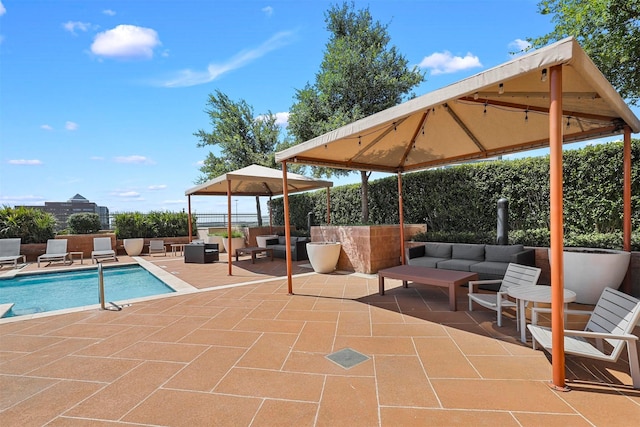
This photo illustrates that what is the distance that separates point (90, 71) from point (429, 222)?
32.1 feet

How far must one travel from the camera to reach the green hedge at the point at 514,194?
5.45 metres

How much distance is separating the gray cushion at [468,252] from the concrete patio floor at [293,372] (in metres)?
1.86

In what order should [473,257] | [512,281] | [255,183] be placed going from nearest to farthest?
[512,281]
[473,257]
[255,183]

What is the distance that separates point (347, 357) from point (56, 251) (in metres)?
11.9

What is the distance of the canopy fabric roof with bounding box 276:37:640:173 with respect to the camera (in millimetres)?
2463

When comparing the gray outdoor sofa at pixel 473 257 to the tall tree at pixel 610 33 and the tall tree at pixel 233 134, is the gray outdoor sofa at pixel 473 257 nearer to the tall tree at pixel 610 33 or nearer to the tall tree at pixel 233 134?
the tall tree at pixel 610 33

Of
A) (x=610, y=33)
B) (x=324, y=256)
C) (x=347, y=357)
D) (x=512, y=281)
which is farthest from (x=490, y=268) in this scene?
(x=610, y=33)

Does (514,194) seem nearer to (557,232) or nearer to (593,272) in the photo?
(593,272)

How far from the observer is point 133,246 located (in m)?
11.8

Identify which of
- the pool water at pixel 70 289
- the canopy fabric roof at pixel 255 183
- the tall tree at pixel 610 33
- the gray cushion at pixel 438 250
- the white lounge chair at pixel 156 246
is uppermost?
the tall tree at pixel 610 33

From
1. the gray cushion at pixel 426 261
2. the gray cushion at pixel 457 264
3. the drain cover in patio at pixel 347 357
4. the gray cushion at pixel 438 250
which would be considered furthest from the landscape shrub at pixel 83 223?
the gray cushion at pixel 457 264

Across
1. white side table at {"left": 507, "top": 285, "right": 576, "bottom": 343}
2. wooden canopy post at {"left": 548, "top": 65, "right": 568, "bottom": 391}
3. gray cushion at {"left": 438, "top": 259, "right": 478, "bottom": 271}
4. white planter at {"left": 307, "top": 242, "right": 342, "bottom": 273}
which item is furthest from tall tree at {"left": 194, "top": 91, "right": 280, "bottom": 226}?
wooden canopy post at {"left": 548, "top": 65, "right": 568, "bottom": 391}

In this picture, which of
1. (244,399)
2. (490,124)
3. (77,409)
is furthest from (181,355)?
(490,124)

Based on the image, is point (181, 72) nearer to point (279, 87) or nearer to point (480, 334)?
point (279, 87)
